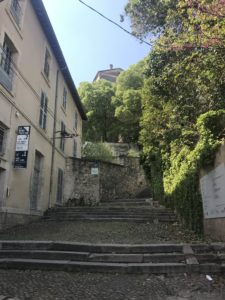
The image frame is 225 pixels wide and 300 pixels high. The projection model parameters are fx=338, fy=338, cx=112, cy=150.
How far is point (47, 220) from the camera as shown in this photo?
13.5m

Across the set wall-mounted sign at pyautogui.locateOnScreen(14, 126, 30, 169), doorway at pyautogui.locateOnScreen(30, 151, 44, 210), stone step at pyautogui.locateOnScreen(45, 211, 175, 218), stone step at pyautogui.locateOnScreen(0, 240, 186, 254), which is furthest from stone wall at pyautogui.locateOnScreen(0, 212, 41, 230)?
stone step at pyautogui.locateOnScreen(0, 240, 186, 254)

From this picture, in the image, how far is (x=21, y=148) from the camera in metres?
11.4

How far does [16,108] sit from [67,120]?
7.88m

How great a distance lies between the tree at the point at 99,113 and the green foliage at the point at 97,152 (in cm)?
677

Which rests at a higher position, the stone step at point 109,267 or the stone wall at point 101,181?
the stone wall at point 101,181

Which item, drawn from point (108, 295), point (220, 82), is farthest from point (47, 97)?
point (108, 295)

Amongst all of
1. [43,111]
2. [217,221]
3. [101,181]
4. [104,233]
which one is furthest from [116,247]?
[101,181]

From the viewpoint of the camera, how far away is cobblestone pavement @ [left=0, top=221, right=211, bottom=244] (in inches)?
354

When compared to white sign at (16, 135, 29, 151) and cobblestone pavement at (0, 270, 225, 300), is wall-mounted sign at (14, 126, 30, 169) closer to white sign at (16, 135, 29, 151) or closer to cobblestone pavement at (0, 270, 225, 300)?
white sign at (16, 135, 29, 151)

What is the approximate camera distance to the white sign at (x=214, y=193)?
772 centimetres

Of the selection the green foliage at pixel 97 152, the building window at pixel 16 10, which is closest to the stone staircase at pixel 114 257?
the building window at pixel 16 10

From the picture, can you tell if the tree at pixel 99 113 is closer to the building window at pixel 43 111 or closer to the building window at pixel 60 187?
the building window at pixel 60 187

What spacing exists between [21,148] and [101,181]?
31.0 ft

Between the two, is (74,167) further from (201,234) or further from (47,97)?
(201,234)
